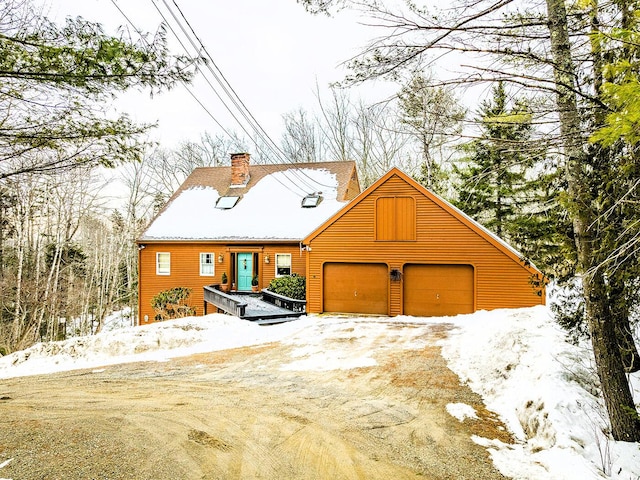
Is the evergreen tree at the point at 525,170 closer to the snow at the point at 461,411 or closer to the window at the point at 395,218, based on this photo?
the snow at the point at 461,411

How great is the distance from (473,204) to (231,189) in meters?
13.6

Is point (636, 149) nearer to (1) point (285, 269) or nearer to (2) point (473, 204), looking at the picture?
(1) point (285, 269)

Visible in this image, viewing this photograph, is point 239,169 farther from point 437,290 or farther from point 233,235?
point 437,290

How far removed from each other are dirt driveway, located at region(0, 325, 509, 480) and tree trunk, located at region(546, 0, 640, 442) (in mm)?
1269

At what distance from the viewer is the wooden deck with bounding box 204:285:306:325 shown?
13461mm

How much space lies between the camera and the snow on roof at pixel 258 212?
1889 centimetres

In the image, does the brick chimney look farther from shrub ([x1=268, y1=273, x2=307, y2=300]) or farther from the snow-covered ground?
the snow-covered ground

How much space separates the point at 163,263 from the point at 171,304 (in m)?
2.50

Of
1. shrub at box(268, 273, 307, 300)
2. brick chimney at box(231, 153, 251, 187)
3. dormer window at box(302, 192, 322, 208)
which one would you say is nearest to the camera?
shrub at box(268, 273, 307, 300)

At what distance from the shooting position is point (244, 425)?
4.76 m

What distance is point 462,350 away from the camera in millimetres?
8312

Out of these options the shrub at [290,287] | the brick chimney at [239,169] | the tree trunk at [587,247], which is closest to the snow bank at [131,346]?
the shrub at [290,287]

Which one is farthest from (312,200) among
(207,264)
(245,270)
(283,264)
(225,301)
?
(225,301)

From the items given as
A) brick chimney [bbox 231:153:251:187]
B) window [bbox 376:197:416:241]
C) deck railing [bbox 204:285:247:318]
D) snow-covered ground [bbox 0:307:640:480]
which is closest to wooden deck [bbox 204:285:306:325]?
deck railing [bbox 204:285:247:318]
